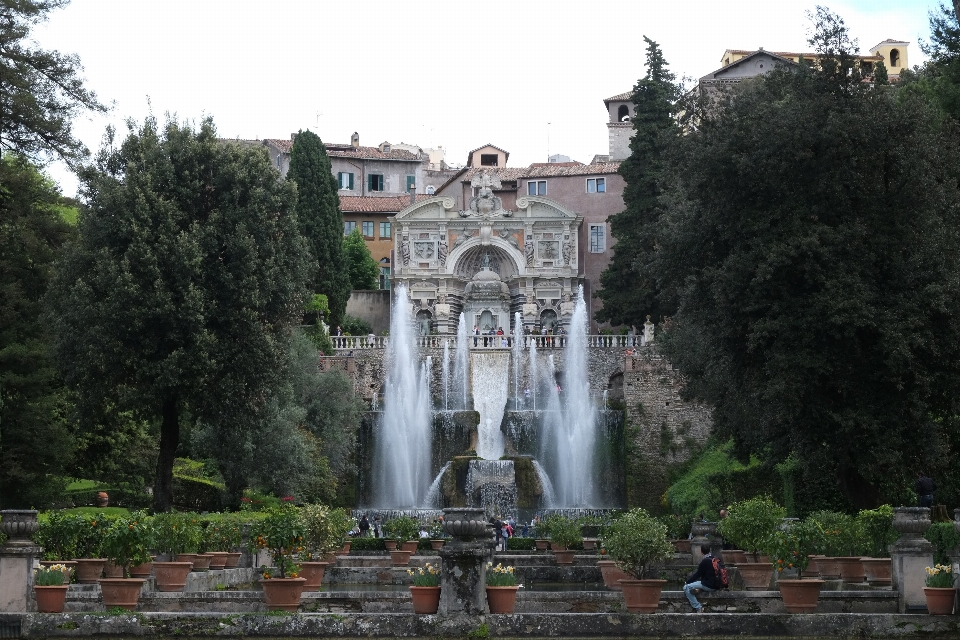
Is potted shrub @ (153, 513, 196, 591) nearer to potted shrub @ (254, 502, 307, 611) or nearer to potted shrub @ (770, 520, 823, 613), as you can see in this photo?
potted shrub @ (254, 502, 307, 611)

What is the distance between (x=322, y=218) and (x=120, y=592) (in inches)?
1760

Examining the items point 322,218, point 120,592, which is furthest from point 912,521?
point 322,218

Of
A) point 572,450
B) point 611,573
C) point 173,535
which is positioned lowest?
point 611,573

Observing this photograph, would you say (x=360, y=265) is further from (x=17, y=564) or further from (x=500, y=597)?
(x=500, y=597)

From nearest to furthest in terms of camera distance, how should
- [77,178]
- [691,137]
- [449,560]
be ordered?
[449,560] → [691,137] → [77,178]

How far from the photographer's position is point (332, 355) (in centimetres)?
5528

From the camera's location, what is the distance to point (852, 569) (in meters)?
20.3

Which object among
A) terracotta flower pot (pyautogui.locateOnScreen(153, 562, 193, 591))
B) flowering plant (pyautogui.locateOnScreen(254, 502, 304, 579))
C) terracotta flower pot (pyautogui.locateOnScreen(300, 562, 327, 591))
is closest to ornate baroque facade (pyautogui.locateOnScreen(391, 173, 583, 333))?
terracotta flower pot (pyautogui.locateOnScreen(300, 562, 327, 591))


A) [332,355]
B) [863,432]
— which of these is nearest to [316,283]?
[332,355]

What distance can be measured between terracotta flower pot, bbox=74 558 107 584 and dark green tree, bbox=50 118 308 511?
31.1 ft

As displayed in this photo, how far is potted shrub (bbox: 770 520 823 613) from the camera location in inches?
624

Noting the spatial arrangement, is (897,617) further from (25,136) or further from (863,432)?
(25,136)

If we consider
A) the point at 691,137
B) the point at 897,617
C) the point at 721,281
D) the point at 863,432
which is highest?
the point at 691,137

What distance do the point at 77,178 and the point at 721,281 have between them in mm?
17701
